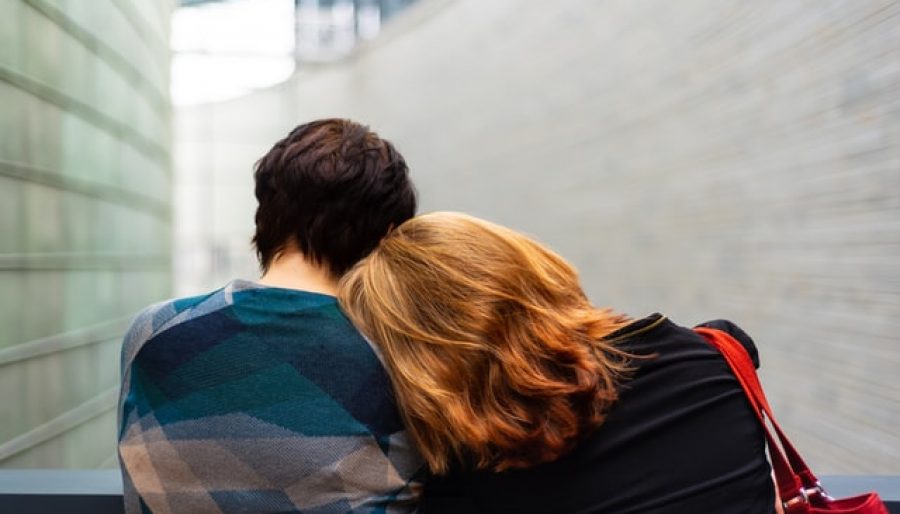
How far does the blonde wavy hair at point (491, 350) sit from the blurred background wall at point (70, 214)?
2.13m

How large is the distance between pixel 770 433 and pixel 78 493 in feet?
4.80

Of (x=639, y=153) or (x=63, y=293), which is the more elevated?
(x=639, y=153)

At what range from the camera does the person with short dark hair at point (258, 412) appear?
54.0 inches

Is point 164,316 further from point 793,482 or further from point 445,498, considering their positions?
point 793,482

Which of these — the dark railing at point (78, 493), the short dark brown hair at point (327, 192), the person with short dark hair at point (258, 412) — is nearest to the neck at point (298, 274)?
the short dark brown hair at point (327, 192)

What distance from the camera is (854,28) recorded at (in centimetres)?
347

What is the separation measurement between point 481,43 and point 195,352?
8732mm

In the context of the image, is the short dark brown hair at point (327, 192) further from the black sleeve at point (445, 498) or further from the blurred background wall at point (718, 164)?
the blurred background wall at point (718, 164)

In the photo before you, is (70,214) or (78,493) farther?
(70,214)

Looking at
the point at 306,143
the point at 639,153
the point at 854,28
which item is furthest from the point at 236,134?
the point at 306,143

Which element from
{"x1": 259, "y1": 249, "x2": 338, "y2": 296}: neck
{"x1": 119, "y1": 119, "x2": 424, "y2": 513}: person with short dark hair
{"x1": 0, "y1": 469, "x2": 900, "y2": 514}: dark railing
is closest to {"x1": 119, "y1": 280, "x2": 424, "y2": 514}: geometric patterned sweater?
{"x1": 119, "y1": 119, "x2": 424, "y2": 513}: person with short dark hair

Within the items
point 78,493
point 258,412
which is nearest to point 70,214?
point 78,493

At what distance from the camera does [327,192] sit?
A: 64.7 inches

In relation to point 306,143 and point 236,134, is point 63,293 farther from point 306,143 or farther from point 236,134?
point 236,134
